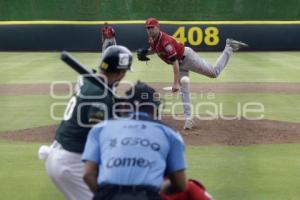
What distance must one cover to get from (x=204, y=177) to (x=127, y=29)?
21.3 meters

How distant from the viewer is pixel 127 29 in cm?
2886

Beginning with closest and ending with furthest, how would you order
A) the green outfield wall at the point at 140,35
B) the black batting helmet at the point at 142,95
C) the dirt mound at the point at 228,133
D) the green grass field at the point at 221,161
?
1. the black batting helmet at the point at 142,95
2. the green grass field at the point at 221,161
3. the dirt mound at the point at 228,133
4. the green outfield wall at the point at 140,35

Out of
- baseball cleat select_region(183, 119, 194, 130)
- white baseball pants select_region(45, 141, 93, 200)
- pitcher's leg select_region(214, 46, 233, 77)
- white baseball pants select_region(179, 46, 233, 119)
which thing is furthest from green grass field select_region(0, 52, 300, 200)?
white baseball pants select_region(45, 141, 93, 200)

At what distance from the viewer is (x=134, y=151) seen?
3.93m

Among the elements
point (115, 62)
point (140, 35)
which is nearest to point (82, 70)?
point (115, 62)

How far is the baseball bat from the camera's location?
4.54 metres

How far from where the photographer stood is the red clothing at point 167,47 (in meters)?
10.9

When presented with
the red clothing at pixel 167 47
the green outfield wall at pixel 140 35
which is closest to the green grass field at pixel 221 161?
the red clothing at pixel 167 47

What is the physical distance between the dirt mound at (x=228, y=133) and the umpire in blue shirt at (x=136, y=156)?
595 centimetres

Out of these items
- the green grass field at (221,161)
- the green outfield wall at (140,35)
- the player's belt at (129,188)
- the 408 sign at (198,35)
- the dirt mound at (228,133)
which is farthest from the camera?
the 408 sign at (198,35)
